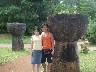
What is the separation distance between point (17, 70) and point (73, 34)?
3182 mm

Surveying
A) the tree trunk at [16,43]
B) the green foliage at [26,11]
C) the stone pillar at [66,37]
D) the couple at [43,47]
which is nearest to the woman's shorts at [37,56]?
the couple at [43,47]

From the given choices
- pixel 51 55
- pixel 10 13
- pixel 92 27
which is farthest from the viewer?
pixel 10 13

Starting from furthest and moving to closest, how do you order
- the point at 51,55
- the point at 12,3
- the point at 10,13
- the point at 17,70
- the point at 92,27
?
the point at 12,3 → the point at 10,13 → the point at 92,27 → the point at 17,70 → the point at 51,55

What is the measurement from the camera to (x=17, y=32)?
17703 millimetres

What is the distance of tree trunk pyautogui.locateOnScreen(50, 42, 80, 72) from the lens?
9.34m

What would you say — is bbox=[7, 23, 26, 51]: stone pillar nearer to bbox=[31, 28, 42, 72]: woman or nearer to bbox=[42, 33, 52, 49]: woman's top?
bbox=[31, 28, 42, 72]: woman

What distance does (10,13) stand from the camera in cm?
3058

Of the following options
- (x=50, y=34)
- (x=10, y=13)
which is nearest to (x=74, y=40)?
(x=50, y=34)

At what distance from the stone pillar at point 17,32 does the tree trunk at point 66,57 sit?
829cm

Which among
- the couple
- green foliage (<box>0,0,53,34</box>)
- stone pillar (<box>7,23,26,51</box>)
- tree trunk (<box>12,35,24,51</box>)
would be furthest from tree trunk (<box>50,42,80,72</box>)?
green foliage (<box>0,0,53,34</box>)

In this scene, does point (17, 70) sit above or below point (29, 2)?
below

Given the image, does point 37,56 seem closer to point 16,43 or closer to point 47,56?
point 47,56

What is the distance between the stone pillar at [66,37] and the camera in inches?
354

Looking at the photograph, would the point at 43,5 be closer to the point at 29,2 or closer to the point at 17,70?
the point at 29,2
